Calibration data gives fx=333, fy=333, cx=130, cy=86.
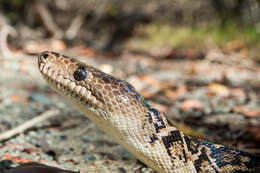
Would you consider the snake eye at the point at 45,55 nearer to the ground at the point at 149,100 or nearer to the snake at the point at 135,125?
the snake at the point at 135,125

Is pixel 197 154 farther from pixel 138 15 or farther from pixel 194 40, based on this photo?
pixel 138 15

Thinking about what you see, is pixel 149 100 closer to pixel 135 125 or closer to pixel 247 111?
pixel 247 111

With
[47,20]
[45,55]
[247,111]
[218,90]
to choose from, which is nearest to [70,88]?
[45,55]

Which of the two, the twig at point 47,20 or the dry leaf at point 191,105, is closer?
the dry leaf at point 191,105

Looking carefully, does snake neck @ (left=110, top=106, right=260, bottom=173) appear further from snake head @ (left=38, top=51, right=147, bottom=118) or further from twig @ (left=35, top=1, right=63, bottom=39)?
twig @ (left=35, top=1, right=63, bottom=39)

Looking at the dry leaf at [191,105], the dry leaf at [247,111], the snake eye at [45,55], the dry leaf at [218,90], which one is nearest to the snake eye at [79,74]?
the snake eye at [45,55]

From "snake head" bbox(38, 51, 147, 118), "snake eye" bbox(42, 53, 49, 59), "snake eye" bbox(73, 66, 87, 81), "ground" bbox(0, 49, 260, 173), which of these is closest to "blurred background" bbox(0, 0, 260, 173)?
"ground" bbox(0, 49, 260, 173)

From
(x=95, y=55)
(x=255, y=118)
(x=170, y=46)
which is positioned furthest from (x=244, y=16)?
(x=255, y=118)

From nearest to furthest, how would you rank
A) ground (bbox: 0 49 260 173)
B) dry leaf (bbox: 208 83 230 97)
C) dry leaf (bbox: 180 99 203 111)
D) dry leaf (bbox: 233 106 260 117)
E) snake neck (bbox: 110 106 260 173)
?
snake neck (bbox: 110 106 260 173) → ground (bbox: 0 49 260 173) → dry leaf (bbox: 233 106 260 117) → dry leaf (bbox: 180 99 203 111) → dry leaf (bbox: 208 83 230 97)
